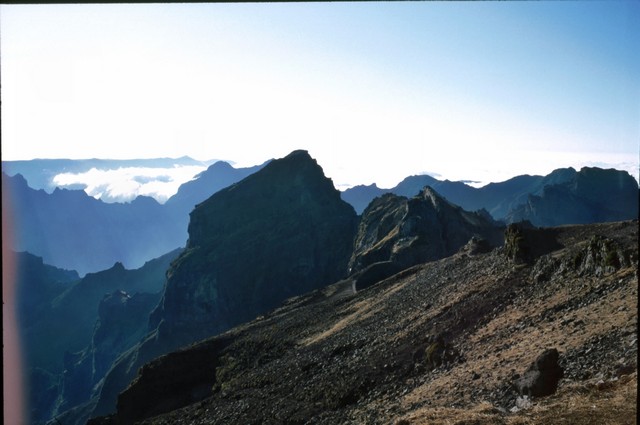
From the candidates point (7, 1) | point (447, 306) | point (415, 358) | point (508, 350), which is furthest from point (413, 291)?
point (7, 1)

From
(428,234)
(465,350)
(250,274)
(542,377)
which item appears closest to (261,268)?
(250,274)

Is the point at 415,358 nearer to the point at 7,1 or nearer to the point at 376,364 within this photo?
the point at 376,364

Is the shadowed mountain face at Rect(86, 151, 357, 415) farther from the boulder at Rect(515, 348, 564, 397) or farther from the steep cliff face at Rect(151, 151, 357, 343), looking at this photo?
the boulder at Rect(515, 348, 564, 397)

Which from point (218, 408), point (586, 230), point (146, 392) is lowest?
point (146, 392)

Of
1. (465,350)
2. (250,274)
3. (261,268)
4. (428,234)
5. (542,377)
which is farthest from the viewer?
(250,274)

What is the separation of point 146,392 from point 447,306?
54.8 m

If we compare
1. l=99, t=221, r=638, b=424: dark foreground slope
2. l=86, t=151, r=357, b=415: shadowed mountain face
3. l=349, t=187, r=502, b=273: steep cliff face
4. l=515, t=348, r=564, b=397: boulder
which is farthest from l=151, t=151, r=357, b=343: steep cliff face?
l=515, t=348, r=564, b=397: boulder

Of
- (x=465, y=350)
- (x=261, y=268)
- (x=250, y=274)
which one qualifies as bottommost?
(x=250, y=274)

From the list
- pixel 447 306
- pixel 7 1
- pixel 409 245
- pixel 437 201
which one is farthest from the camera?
pixel 437 201

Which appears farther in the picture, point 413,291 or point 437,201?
point 437,201

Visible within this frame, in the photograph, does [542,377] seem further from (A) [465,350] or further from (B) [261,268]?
(B) [261,268]

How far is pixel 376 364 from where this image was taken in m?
38.6

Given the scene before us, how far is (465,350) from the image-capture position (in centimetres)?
3203

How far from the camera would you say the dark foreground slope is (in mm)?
19703
